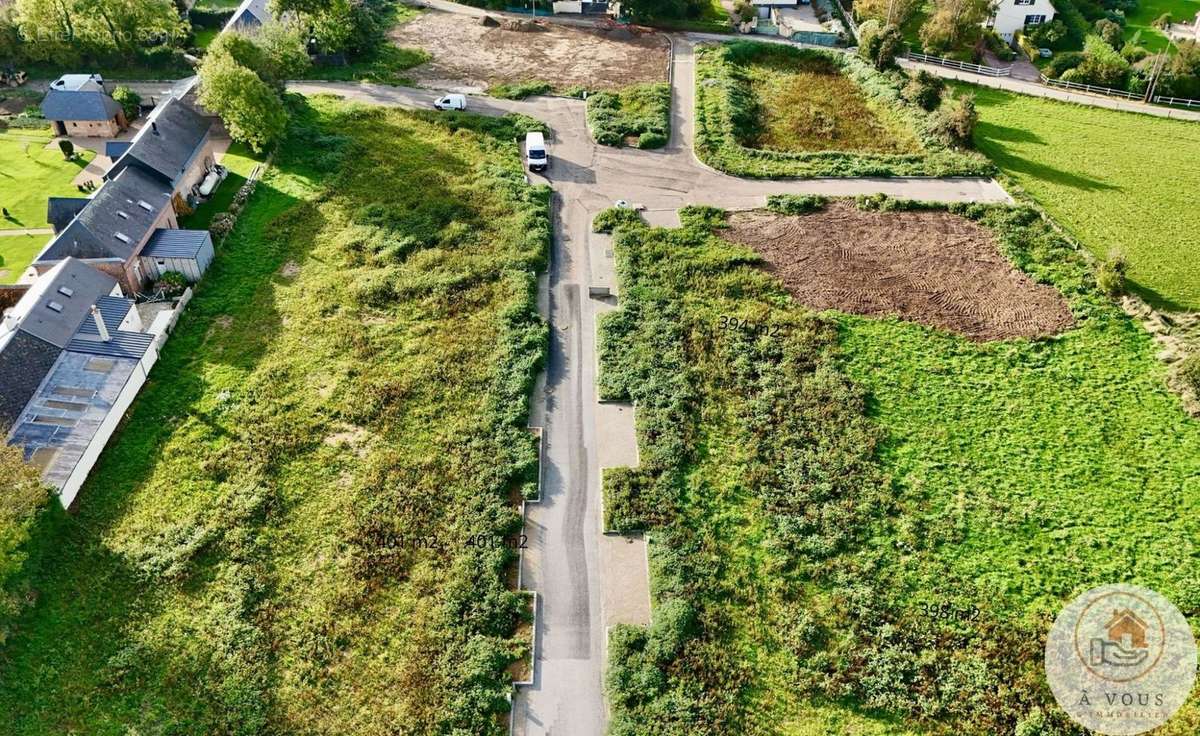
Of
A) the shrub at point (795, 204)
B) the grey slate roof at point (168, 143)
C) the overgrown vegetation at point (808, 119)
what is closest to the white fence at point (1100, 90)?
the overgrown vegetation at point (808, 119)

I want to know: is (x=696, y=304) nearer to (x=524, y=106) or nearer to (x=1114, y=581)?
(x=1114, y=581)

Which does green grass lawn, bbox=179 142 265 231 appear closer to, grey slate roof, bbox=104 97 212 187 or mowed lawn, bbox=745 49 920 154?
grey slate roof, bbox=104 97 212 187

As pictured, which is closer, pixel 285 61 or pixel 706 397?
pixel 706 397

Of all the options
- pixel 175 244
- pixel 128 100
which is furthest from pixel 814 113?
pixel 128 100

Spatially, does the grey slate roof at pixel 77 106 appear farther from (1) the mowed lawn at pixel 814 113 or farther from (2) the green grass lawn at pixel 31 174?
(1) the mowed lawn at pixel 814 113

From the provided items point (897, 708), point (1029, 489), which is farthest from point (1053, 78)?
point (897, 708)

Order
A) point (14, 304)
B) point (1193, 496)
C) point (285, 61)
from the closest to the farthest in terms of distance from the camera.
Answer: point (1193, 496) < point (14, 304) < point (285, 61)
